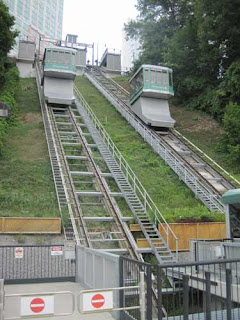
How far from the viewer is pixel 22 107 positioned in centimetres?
3353

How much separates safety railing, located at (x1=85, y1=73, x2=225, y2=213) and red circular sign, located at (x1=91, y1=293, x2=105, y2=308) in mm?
12184

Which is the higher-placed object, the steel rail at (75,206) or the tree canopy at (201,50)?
the tree canopy at (201,50)

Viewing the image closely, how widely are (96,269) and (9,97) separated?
2618 cm

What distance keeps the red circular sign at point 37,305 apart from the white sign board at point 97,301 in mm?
586

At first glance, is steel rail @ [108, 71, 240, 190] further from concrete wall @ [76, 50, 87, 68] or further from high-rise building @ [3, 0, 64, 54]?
high-rise building @ [3, 0, 64, 54]

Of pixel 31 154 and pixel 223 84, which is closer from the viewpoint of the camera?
pixel 31 154

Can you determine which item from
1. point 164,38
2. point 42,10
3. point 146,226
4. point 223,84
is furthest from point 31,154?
point 42,10

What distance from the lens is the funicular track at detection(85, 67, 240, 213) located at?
1881 centimetres

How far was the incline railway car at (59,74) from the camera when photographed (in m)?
33.1

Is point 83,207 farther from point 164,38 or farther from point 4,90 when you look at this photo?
point 164,38

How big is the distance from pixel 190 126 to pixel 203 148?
17.4 ft

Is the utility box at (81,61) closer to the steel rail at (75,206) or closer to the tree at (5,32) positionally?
the tree at (5,32)

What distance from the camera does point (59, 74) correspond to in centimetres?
3369

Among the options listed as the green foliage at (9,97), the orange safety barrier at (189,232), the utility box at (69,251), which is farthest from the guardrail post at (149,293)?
the green foliage at (9,97)
